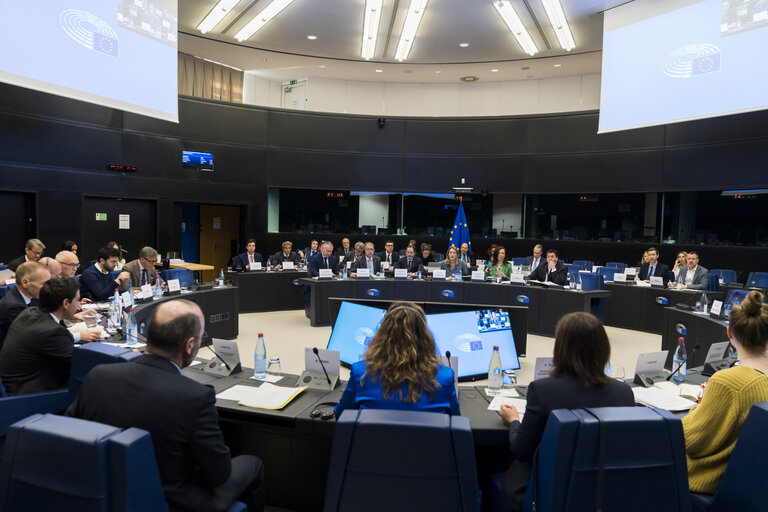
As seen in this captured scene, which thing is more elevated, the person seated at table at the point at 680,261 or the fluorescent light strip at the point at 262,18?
the fluorescent light strip at the point at 262,18

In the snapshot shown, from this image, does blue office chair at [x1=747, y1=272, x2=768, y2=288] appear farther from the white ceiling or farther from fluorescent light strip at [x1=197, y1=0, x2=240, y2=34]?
fluorescent light strip at [x1=197, y1=0, x2=240, y2=34]

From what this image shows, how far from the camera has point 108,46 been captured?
6871mm

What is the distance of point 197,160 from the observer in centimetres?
1039

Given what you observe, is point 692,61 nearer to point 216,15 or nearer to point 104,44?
point 216,15

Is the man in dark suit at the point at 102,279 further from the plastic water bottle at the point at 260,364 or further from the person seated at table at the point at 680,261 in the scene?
the person seated at table at the point at 680,261

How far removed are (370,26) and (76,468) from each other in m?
9.51

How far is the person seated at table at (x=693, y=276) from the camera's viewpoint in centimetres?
755

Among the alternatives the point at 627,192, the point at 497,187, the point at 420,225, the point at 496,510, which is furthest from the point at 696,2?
the point at 496,510

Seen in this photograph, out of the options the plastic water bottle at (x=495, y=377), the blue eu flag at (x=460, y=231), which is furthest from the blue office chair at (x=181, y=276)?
the blue eu flag at (x=460, y=231)

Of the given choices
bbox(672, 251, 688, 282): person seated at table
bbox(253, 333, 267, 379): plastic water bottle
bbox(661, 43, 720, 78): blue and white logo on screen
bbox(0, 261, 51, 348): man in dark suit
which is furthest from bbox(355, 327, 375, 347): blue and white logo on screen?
bbox(661, 43, 720, 78): blue and white logo on screen

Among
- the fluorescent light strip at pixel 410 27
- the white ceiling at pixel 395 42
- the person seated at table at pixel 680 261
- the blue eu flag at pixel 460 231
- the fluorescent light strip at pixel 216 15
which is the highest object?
the white ceiling at pixel 395 42

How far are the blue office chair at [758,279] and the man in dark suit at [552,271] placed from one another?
3.18 meters

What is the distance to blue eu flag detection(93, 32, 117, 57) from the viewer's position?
21.9ft

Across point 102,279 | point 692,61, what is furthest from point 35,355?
point 692,61
